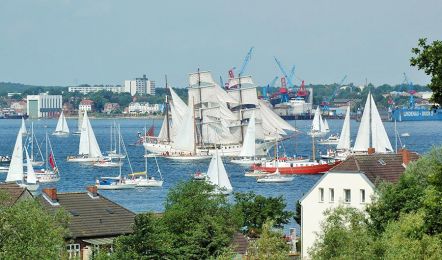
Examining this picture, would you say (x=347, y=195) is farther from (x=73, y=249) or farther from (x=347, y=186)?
(x=73, y=249)

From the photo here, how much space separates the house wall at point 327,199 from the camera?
43.8m

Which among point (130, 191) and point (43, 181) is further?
point (43, 181)

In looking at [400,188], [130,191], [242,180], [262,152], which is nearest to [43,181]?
[130,191]

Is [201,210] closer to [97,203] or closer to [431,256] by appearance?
[97,203]

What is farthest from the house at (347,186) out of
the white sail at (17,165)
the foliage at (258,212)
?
the white sail at (17,165)

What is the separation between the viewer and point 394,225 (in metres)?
33.0

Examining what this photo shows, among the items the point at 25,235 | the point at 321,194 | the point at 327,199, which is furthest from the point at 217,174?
the point at 25,235

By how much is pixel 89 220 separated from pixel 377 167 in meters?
10.5

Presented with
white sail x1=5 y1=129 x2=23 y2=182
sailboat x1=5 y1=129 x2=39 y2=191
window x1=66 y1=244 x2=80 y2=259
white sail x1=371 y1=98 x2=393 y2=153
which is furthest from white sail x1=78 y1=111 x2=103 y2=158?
window x1=66 y1=244 x2=80 y2=259

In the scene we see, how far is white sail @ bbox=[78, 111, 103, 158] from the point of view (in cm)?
14362

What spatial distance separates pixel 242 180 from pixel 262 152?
4310 centimetres

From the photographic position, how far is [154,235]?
34281mm

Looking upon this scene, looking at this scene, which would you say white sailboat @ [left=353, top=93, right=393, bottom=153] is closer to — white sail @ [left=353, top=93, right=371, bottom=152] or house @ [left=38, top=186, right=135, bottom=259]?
white sail @ [left=353, top=93, right=371, bottom=152]

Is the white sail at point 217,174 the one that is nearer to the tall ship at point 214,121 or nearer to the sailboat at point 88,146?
the sailboat at point 88,146
